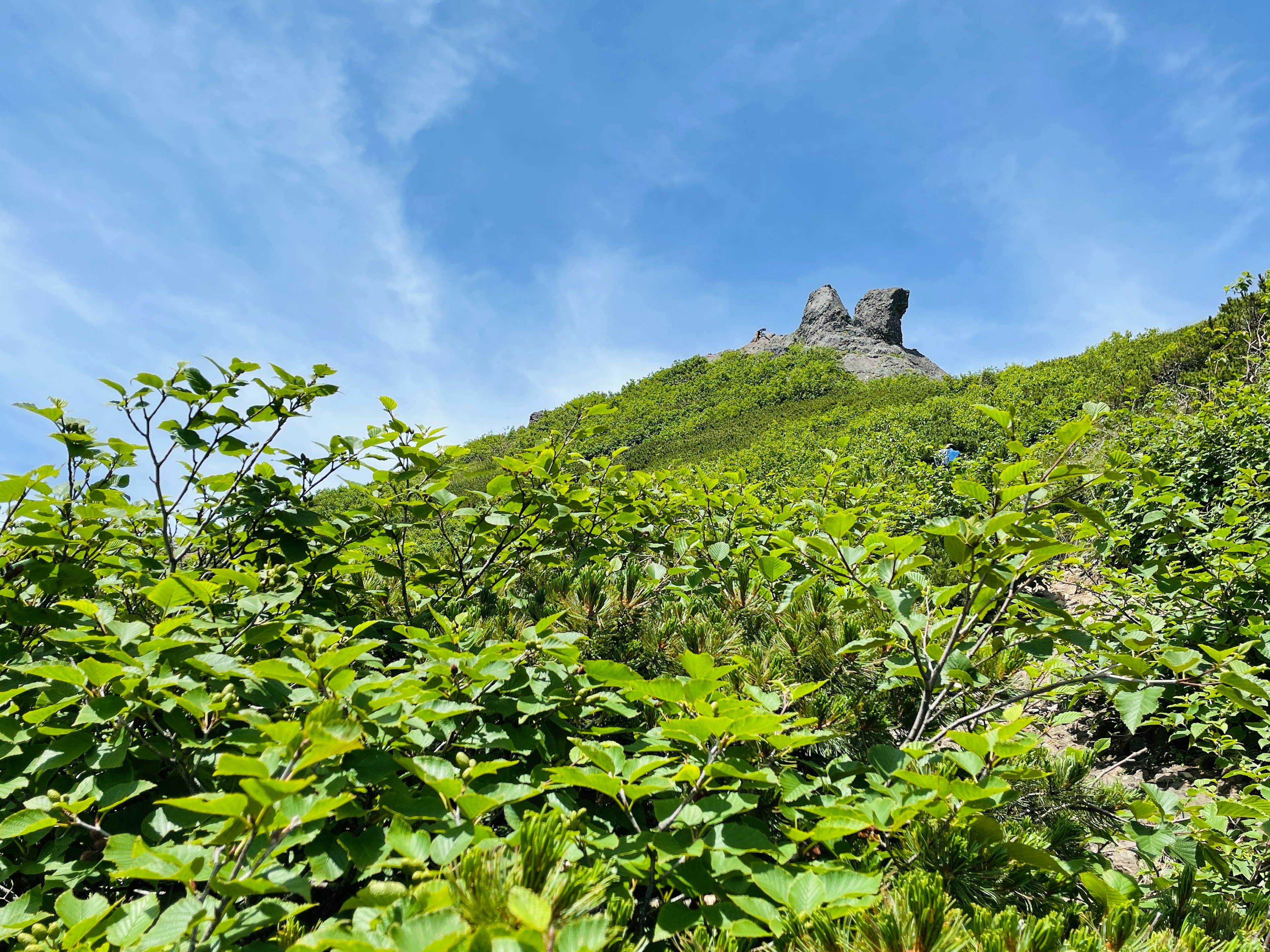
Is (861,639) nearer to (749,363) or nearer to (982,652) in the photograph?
(982,652)

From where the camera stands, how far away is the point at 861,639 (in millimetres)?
1896

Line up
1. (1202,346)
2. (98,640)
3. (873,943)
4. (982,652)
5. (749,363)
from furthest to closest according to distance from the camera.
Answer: (749,363), (1202,346), (982,652), (98,640), (873,943)

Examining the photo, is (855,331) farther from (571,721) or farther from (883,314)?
(571,721)

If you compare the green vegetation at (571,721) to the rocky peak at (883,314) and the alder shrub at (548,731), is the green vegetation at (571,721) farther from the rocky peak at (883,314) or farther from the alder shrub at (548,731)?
the rocky peak at (883,314)

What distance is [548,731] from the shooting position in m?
1.52

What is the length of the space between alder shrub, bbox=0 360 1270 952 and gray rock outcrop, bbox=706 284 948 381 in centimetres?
3877

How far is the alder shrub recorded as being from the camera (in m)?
0.92

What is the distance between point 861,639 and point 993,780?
2.39ft

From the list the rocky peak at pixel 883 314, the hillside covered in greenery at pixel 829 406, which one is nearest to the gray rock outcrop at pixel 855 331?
the rocky peak at pixel 883 314

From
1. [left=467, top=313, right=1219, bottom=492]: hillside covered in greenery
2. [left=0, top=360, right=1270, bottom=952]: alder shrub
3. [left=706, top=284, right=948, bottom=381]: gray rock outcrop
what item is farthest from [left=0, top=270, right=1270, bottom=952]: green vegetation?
[left=706, top=284, right=948, bottom=381]: gray rock outcrop

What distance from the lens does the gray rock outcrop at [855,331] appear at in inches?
1617

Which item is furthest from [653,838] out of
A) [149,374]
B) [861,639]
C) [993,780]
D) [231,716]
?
[149,374]

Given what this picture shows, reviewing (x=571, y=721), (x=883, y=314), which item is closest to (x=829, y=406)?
(x=571, y=721)

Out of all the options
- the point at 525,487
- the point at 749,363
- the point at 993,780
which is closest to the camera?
the point at 993,780
